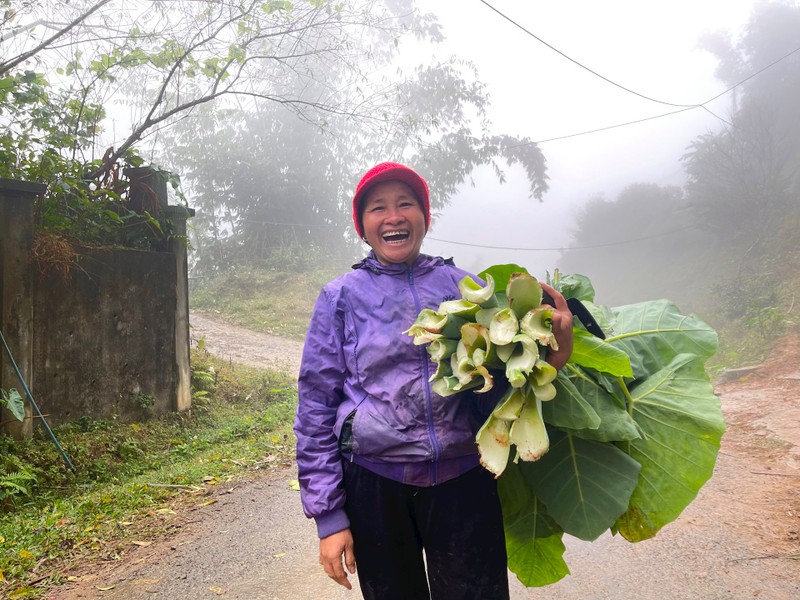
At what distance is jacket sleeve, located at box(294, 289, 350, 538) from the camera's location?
1.55 metres

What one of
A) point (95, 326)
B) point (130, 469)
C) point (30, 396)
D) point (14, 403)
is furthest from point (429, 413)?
point (95, 326)

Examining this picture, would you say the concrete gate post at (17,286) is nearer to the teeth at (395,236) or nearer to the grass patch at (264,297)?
the teeth at (395,236)

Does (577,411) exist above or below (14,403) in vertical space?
above

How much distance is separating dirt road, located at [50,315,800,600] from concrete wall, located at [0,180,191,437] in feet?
7.14

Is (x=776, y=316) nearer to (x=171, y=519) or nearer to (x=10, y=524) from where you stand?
(x=171, y=519)

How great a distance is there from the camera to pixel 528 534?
1702 mm

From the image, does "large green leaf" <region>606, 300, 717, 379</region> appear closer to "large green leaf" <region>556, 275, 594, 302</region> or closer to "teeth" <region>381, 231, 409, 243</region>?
"large green leaf" <region>556, 275, 594, 302</region>

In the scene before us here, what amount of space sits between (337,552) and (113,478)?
443cm

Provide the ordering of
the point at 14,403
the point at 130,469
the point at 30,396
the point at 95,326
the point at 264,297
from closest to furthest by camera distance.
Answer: the point at 14,403, the point at 30,396, the point at 130,469, the point at 95,326, the point at 264,297

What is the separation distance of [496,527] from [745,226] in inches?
720

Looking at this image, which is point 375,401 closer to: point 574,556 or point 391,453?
point 391,453

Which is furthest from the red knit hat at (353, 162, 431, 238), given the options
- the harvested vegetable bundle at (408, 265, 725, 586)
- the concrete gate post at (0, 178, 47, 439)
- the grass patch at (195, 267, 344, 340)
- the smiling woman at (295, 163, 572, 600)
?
the grass patch at (195, 267, 344, 340)

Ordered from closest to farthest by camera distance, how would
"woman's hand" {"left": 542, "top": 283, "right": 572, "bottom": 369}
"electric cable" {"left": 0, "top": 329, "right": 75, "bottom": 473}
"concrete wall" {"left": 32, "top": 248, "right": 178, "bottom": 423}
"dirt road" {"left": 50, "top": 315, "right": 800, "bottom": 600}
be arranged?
"woman's hand" {"left": 542, "top": 283, "right": 572, "bottom": 369}
"dirt road" {"left": 50, "top": 315, "right": 800, "bottom": 600}
"electric cable" {"left": 0, "top": 329, "right": 75, "bottom": 473}
"concrete wall" {"left": 32, "top": 248, "right": 178, "bottom": 423}

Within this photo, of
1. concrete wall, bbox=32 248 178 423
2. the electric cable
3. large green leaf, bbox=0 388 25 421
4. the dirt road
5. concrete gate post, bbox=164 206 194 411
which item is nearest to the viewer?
the dirt road
